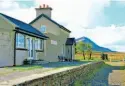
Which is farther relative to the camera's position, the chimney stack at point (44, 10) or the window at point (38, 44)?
the chimney stack at point (44, 10)

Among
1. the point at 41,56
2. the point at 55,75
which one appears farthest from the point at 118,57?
the point at 55,75

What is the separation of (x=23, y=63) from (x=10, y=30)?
10.8 feet

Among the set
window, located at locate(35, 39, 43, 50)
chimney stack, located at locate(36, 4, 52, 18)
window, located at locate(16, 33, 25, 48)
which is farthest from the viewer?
chimney stack, located at locate(36, 4, 52, 18)

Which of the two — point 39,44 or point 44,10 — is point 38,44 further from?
point 44,10

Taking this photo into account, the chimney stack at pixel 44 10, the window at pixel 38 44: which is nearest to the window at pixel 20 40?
the window at pixel 38 44

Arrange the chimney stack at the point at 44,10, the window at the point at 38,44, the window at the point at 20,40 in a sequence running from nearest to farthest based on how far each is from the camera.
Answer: the window at the point at 20,40 < the window at the point at 38,44 < the chimney stack at the point at 44,10

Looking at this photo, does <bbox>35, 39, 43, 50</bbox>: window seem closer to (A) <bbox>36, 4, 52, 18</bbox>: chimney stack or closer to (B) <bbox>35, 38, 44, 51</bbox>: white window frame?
(B) <bbox>35, 38, 44, 51</bbox>: white window frame

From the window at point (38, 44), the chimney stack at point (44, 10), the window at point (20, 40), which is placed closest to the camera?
the window at point (20, 40)

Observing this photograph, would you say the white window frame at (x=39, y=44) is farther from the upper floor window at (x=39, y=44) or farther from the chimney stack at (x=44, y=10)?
the chimney stack at (x=44, y=10)

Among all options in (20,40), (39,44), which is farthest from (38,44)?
(20,40)

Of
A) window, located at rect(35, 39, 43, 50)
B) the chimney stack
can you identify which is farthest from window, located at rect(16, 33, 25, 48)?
the chimney stack

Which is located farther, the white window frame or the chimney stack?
the chimney stack

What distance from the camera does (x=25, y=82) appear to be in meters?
7.12

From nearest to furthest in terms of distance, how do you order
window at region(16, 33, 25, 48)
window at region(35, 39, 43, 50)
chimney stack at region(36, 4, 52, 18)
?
window at region(16, 33, 25, 48) → window at region(35, 39, 43, 50) → chimney stack at region(36, 4, 52, 18)
